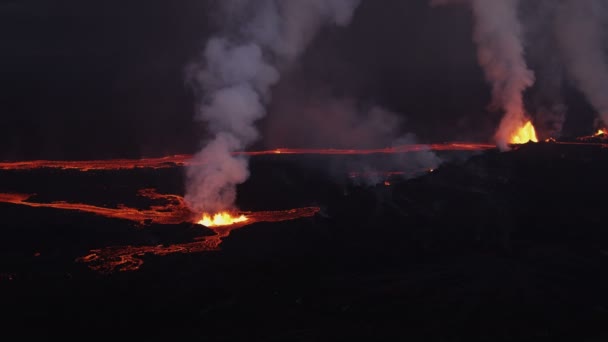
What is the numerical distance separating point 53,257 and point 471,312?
17216 millimetres

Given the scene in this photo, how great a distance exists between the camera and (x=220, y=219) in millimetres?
31250

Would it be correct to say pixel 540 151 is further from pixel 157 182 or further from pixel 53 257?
pixel 53 257

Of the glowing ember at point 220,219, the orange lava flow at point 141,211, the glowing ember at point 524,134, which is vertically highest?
the glowing ember at point 524,134

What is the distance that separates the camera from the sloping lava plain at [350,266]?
746 inches

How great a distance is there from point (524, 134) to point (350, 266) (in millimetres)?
30474

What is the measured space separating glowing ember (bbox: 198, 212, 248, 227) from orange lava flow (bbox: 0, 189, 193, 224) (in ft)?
3.01

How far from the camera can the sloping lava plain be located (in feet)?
62.2

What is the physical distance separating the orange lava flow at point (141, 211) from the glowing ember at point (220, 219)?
92 centimetres

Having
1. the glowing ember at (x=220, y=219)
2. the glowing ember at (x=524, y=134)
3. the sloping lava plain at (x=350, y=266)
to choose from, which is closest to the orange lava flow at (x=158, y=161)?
the glowing ember at (x=524, y=134)

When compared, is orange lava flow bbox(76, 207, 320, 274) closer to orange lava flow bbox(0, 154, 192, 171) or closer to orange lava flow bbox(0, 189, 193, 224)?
orange lava flow bbox(0, 189, 193, 224)

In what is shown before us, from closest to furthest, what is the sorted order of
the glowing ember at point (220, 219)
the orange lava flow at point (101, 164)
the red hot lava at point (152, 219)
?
the red hot lava at point (152, 219), the glowing ember at point (220, 219), the orange lava flow at point (101, 164)

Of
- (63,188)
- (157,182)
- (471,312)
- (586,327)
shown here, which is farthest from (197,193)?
(586,327)

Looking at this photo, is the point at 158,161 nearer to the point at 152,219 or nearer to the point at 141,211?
the point at 141,211

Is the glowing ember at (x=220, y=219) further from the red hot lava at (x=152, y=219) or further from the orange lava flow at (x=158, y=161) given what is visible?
the orange lava flow at (x=158, y=161)
